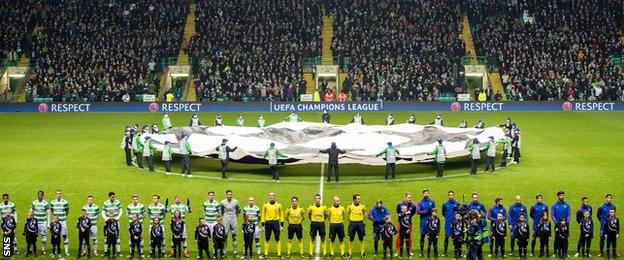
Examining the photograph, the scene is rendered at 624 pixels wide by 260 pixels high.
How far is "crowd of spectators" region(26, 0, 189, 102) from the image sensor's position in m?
59.8

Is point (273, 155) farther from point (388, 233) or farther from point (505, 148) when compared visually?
point (388, 233)

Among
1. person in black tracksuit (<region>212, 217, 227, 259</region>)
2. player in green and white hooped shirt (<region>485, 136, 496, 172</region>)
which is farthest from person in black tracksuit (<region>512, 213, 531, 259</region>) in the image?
player in green and white hooped shirt (<region>485, 136, 496, 172</region>)

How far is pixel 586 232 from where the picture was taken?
24.0 metres

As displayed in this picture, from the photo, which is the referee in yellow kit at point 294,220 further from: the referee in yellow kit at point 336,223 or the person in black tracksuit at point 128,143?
the person in black tracksuit at point 128,143

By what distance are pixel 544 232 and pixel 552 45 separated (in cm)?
4166

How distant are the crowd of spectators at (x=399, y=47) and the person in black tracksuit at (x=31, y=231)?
3566cm

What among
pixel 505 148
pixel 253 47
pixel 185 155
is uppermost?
pixel 253 47

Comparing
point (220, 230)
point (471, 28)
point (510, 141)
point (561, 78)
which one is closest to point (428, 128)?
point (510, 141)

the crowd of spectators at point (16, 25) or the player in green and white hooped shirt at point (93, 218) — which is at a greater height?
the crowd of spectators at point (16, 25)

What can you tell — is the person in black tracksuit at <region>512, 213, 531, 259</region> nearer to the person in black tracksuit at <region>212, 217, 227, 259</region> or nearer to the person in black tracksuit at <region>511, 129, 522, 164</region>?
the person in black tracksuit at <region>212, 217, 227, 259</region>

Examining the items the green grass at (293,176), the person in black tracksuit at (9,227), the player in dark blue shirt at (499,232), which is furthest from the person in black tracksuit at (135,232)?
the player in dark blue shirt at (499,232)

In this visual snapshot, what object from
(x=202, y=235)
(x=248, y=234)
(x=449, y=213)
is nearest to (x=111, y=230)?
(x=202, y=235)

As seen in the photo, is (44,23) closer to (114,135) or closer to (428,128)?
(114,135)

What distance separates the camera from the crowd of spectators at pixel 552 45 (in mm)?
58000
